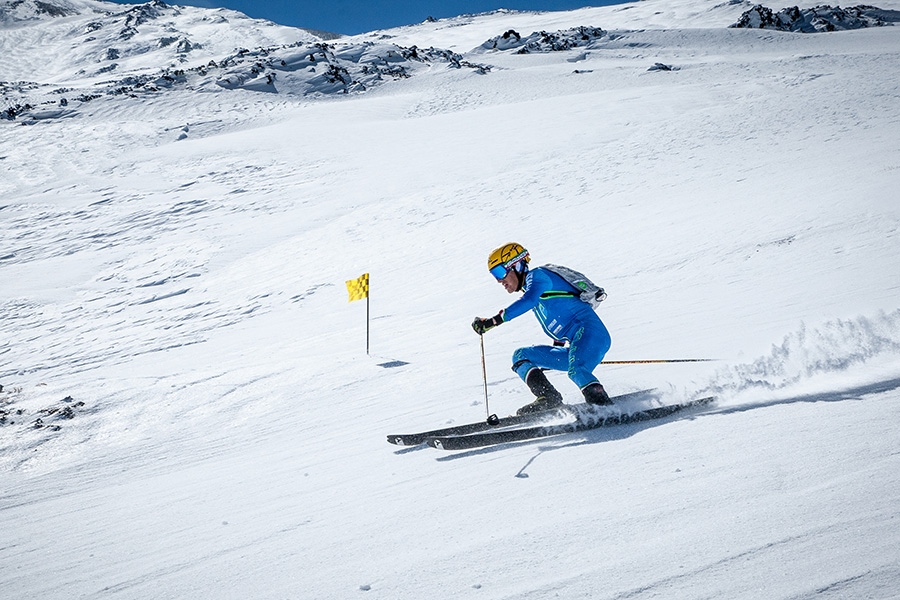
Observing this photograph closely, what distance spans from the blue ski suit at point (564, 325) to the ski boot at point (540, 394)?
0.23 ft

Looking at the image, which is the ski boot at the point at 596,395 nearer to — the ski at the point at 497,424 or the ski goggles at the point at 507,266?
the ski at the point at 497,424

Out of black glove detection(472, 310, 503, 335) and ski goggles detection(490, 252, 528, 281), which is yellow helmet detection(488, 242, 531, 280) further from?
black glove detection(472, 310, 503, 335)

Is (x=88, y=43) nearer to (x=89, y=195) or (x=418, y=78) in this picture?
(x=418, y=78)

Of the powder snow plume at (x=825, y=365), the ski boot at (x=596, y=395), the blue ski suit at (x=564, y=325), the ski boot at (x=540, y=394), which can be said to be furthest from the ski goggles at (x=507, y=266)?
the powder snow plume at (x=825, y=365)

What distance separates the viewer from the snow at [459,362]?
2.79 meters

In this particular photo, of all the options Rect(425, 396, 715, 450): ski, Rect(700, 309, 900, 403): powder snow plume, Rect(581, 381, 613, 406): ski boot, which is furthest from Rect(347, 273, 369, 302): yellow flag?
Rect(700, 309, 900, 403): powder snow plume

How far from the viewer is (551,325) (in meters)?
4.81

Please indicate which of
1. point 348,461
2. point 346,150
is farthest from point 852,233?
point 346,150

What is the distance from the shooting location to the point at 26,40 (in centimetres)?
9369

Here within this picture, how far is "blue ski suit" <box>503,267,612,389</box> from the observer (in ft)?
15.0

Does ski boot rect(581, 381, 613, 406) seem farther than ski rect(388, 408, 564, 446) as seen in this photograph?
No

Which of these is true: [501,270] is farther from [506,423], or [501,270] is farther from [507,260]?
[506,423]

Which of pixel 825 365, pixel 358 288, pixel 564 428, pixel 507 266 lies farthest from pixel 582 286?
pixel 358 288

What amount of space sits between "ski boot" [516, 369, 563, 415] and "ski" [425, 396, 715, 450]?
382 millimetres
